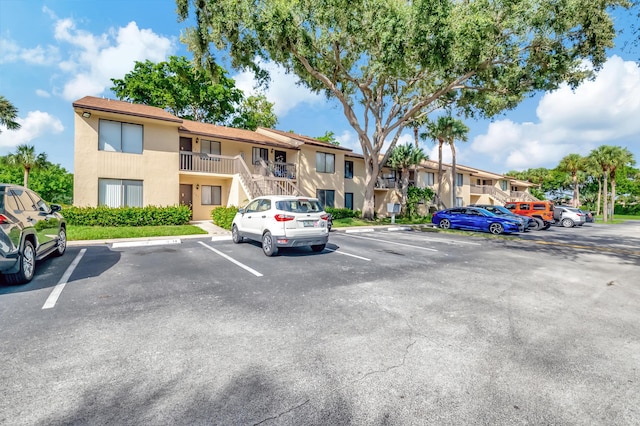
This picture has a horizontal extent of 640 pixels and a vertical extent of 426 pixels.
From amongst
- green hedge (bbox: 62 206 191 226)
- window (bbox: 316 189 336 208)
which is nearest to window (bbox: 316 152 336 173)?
window (bbox: 316 189 336 208)

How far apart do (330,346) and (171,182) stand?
55.7 ft

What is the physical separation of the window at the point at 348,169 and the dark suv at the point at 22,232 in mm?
21597

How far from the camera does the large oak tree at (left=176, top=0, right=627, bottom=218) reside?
14078 mm

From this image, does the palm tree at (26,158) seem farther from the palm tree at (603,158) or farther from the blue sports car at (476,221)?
the palm tree at (603,158)

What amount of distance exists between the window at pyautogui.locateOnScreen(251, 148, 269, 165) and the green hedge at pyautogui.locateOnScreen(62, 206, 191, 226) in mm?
6824

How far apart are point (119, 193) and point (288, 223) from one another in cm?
1271

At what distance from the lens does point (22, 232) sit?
18.1 ft

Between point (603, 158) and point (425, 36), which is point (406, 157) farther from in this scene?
point (603, 158)

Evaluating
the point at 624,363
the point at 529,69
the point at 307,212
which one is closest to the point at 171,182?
the point at 307,212

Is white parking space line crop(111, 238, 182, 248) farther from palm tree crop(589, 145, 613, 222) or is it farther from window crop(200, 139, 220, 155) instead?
palm tree crop(589, 145, 613, 222)

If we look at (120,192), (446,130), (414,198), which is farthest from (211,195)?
(446,130)

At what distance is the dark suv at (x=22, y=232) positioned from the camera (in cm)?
505

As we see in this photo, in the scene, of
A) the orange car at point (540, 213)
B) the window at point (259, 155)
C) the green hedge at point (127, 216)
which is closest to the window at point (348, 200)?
the window at point (259, 155)

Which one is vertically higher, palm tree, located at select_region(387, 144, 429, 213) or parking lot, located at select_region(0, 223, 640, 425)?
palm tree, located at select_region(387, 144, 429, 213)
